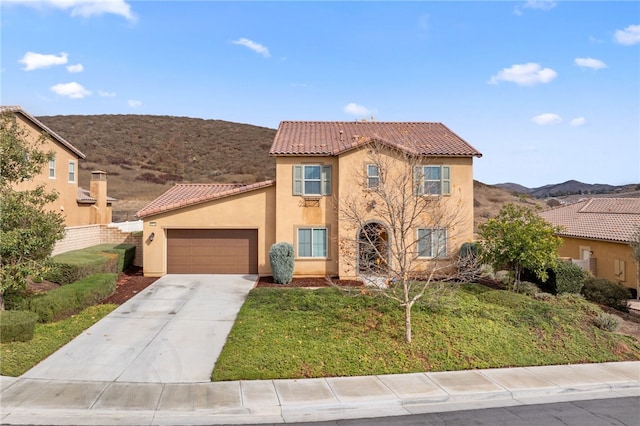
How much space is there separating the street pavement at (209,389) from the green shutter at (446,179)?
9.31 metres

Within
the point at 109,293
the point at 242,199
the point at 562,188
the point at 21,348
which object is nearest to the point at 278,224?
the point at 242,199

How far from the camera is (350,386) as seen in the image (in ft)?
28.7

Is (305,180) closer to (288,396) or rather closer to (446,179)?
(446,179)

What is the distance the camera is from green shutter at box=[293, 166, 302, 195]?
60.0 ft

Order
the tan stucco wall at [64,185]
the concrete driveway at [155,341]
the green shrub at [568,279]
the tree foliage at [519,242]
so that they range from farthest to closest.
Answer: the tan stucco wall at [64,185] < the green shrub at [568,279] < the tree foliage at [519,242] < the concrete driveway at [155,341]

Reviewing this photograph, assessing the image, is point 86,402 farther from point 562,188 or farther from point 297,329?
point 562,188

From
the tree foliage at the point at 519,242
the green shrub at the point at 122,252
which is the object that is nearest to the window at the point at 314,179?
the tree foliage at the point at 519,242

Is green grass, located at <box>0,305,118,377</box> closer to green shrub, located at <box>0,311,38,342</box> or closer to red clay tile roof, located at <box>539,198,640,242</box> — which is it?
green shrub, located at <box>0,311,38,342</box>

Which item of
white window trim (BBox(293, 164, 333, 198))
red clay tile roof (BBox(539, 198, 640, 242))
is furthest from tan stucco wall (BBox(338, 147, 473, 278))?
red clay tile roof (BBox(539, 198, 640, 242))

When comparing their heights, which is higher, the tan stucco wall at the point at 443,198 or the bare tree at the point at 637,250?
the tan stucco wall at the point at 443,198

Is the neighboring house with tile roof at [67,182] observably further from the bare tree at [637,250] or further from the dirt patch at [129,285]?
the bare tree at [637,250]

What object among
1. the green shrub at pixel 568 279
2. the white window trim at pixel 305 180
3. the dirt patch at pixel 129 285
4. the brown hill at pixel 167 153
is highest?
the brown hill at pixel 167 153

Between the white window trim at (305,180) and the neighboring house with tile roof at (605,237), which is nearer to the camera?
the white window trim at (305,180)

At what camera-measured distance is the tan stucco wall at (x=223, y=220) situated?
18672 millimetres
